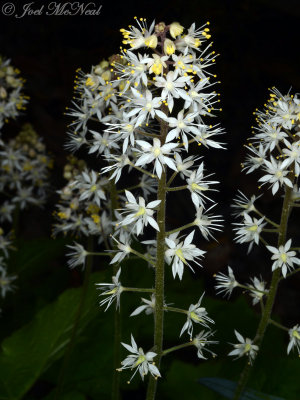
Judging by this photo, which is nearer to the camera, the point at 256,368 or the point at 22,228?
the point at 256,368

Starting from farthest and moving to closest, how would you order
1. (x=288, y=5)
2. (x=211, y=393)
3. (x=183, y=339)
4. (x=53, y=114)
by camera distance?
(x=53, y=114), (x=288, y=5), (x=183, y=339), (x=211, y=393)

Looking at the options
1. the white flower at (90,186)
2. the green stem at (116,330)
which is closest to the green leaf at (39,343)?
the green stem at (116,330)

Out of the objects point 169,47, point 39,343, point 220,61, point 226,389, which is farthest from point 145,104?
point 220,61

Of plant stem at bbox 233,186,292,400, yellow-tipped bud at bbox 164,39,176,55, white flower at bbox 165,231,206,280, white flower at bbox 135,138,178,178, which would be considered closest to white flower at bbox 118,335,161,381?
white flower at bbox 165,231,206,280

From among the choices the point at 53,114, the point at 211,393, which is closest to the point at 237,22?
the point at 53,114

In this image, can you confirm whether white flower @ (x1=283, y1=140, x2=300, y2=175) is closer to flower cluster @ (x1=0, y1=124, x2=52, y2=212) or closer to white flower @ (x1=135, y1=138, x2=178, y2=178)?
white flower @ (x1=135, y1=138, x2=178, y2=178)

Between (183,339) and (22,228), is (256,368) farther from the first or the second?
(22,228)

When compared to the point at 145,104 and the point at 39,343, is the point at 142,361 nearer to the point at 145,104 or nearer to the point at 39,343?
the point at 145,104
